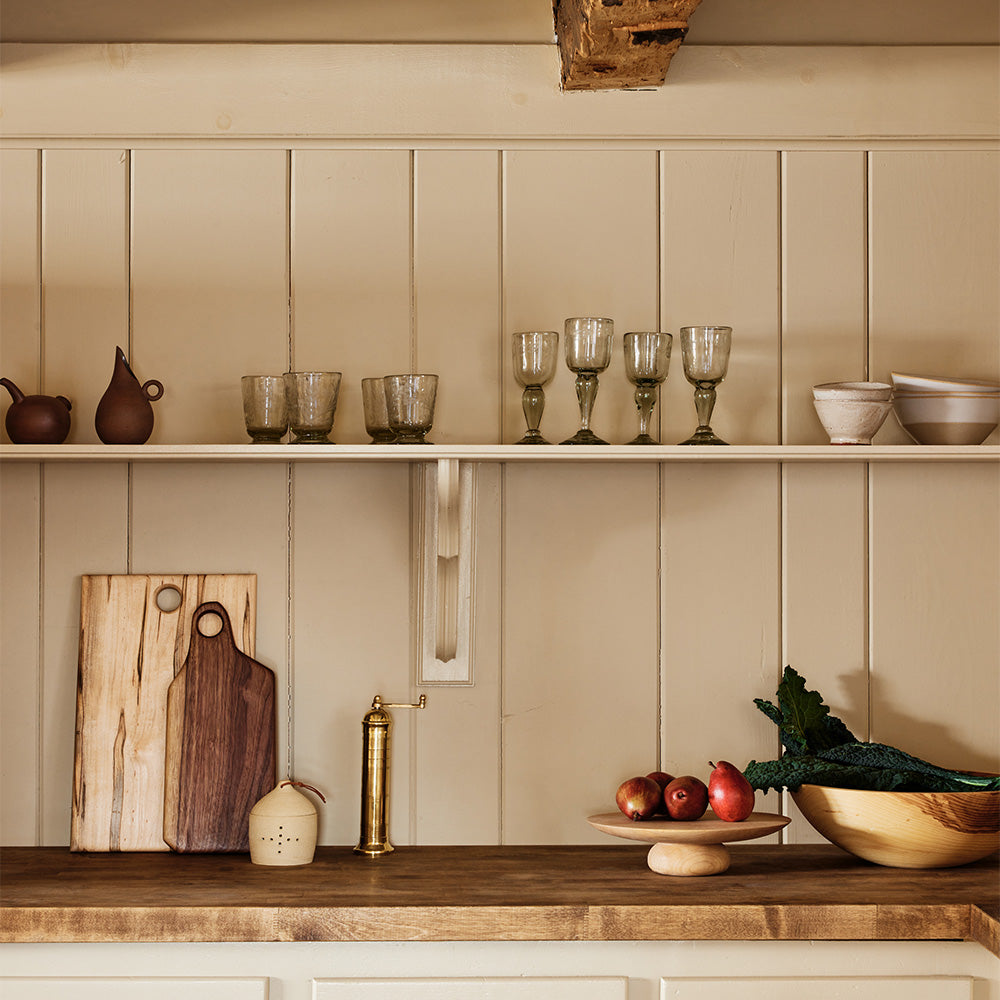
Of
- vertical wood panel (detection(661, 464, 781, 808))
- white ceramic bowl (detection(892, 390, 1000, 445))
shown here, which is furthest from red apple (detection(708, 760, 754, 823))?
white ceramic bowl (detection(892, 390, 1000, 445))

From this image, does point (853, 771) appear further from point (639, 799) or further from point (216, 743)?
point (216, 743)

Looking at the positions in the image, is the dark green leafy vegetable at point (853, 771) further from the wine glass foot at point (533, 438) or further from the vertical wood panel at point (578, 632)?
the wine glass foot at point (533, 438)

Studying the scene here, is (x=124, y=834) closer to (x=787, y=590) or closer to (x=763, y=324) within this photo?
(x=787, y=590)

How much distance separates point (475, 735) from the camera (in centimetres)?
204

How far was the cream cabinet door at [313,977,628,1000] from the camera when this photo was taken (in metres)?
1.58

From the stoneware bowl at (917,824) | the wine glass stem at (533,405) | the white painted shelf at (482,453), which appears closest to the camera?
the stoneware bowl at (917,824)

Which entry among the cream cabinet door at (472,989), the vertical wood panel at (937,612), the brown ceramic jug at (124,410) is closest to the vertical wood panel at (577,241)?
the vertical wood panel at (937,612)

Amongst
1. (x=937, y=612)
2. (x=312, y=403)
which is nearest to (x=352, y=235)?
(x=312, y=403)

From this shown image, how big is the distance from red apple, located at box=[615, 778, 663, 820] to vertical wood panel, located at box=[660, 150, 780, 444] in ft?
2.20

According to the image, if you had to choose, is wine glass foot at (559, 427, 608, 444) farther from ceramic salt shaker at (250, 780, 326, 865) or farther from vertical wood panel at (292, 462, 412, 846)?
ceramic salt shaker at (250, 780, 326, 865)

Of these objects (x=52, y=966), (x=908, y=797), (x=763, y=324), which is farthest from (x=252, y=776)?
(x=763, y=324)

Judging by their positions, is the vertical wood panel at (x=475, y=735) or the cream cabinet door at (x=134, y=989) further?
the vertical wood panel at (x=475, y=735)

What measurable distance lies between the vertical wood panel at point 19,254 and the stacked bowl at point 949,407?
1.61 m

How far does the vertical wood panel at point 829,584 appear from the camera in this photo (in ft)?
6.79
